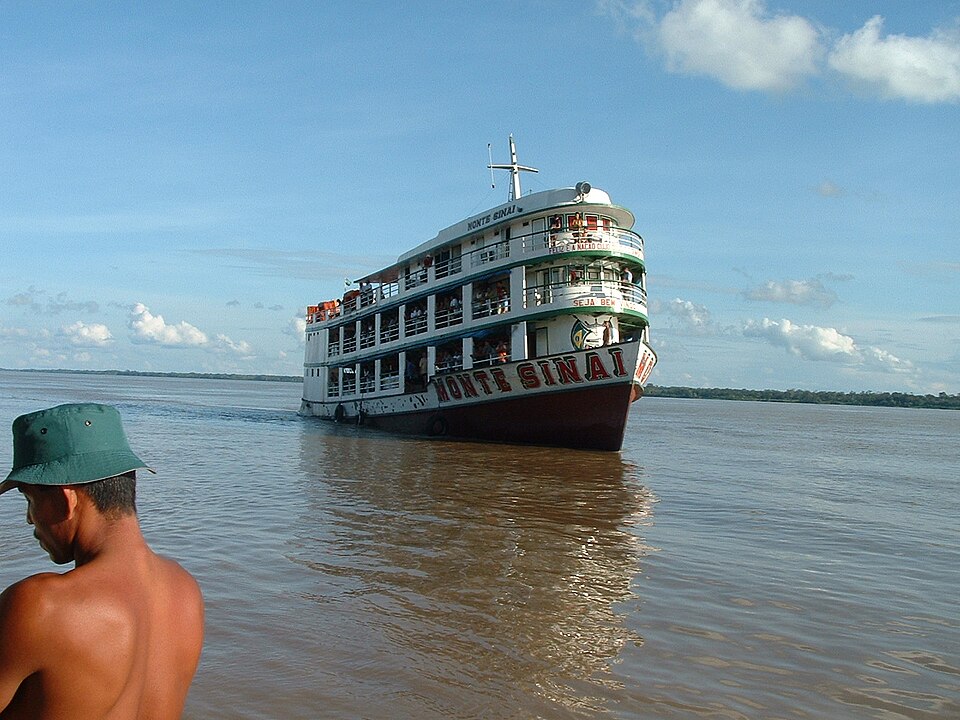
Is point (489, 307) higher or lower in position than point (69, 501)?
higher

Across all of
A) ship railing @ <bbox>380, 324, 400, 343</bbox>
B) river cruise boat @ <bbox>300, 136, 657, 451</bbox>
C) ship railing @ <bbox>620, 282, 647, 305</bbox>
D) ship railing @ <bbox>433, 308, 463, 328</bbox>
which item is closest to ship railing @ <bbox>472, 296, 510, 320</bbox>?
river cruise boat @ <bbox>300, 136, 657, 451</bbox>

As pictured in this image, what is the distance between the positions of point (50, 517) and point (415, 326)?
2390cm

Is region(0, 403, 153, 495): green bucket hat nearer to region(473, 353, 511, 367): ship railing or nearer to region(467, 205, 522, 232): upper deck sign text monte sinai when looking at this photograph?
region(473, 353, 511, 367): ship railing

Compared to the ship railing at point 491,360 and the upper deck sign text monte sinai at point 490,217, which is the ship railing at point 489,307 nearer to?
the ship railing at point 491,360

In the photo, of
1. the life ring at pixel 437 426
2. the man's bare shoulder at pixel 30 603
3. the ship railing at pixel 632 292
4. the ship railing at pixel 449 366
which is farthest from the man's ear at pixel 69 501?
the life ring at pixel 437 426

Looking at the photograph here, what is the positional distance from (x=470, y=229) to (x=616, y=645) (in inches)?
718

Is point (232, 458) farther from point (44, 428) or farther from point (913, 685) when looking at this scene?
point (44, 428)

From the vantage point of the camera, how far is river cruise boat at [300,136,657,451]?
20.4 metres

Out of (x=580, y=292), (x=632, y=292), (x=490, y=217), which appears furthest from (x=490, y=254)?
(x=632, y=292)

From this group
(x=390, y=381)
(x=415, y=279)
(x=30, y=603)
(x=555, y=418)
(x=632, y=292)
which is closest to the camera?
(x=30, y=603)

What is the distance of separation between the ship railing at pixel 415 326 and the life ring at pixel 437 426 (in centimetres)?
305

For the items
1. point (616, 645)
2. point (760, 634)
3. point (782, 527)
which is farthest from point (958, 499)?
point (616, 645)

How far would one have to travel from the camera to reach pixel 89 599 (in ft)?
6.71

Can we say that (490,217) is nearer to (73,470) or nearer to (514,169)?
(514,169)
